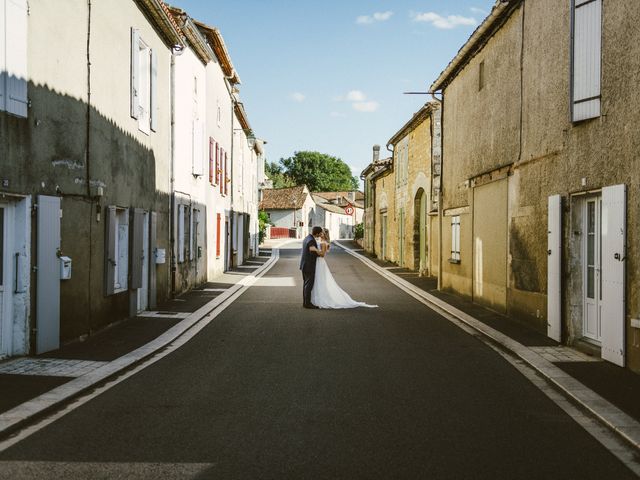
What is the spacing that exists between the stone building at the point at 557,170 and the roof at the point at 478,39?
A: 0.04 meters

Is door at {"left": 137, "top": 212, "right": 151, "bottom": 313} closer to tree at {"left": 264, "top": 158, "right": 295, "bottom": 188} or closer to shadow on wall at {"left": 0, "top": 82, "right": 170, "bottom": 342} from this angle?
shadow on wall at {"left": 0, "top": 82, "right": 170, "bottom": 342}

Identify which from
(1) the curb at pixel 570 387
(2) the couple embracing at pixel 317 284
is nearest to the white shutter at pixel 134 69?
(2) the couple embracing at pixel 317 284

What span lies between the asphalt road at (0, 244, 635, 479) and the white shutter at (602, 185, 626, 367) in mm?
1318

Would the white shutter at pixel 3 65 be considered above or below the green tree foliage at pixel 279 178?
below

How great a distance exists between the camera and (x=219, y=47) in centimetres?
2331

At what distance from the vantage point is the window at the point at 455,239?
17.8 meters

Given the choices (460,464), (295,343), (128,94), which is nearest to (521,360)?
(295,343)

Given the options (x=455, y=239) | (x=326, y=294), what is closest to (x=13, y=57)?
(x=326, y=294)

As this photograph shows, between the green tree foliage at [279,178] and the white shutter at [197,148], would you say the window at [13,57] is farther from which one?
the green tree foliage at [279,178]

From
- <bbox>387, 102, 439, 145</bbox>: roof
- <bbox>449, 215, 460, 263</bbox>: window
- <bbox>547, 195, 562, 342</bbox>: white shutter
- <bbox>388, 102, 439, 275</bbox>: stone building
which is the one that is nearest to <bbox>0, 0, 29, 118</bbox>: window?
<bbox>547, 195, 562, 342</bbox>: white shutter

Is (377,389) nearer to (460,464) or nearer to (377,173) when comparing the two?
(460,464)

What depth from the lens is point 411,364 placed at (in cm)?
844

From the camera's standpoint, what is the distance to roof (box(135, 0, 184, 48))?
43.5 ft

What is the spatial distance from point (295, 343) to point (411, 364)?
2.18 m
